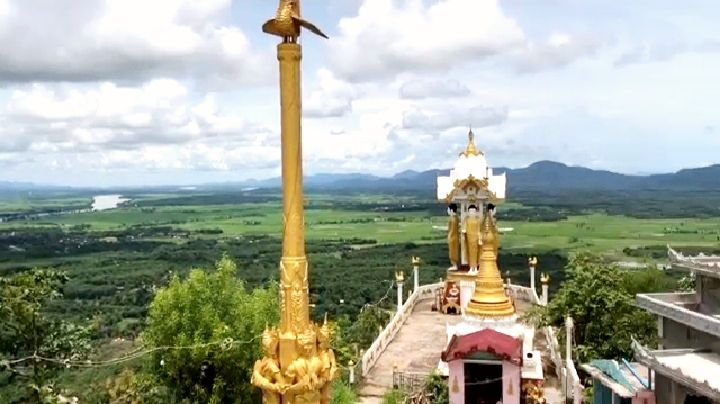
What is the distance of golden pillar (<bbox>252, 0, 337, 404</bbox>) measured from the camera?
8.24 m

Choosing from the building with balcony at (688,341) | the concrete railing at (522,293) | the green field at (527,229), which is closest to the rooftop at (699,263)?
the building with balcony at (688,341)

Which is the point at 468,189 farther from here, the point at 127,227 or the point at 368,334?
the point at 127,227

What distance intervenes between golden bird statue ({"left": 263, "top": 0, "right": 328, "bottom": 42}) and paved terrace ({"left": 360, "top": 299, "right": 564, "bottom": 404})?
11.7 m

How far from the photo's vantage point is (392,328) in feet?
77.6

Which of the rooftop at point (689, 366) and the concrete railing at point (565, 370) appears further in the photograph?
the concrete railing at point (565, 370)

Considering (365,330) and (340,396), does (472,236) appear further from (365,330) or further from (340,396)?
(340,396)

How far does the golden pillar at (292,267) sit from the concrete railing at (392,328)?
11.8 metres

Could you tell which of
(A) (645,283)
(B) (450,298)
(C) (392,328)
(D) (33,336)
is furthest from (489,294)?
(A) (645,283)

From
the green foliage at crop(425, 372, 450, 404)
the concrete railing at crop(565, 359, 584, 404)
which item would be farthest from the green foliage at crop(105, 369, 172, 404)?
the concrete railing at crop(565, 359, 584, 404)

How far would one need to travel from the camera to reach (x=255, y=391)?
16672 millimetres

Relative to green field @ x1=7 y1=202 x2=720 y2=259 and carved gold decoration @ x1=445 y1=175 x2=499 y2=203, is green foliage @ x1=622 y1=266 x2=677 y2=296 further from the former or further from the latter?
green field @ x1=7 y1=202 x2=720 y2=259

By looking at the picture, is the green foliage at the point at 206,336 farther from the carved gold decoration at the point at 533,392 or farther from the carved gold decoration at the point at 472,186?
the carved gold decoration at the point at 472,186

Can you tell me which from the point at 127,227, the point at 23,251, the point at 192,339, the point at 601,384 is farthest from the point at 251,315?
the point at 127,227

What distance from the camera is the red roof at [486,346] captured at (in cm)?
1677
